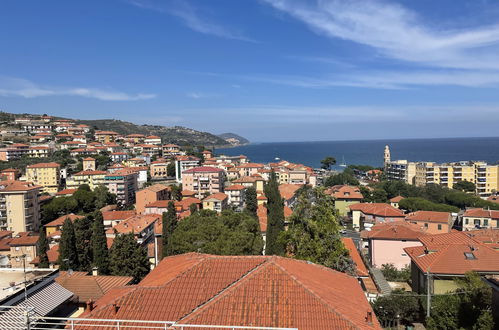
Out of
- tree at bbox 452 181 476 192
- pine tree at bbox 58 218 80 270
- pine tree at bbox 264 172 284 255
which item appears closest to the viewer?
pine tree at bbox 264 172 284 255

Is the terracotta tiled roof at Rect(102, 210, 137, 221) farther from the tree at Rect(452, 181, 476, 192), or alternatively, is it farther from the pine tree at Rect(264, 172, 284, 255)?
the tree at Rect(452, 181, 476, 192)

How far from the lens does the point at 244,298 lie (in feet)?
29.8

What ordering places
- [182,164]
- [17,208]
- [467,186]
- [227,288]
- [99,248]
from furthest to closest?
[182,164]
[467,186]
[17,208]
[99,248]
[227,288]

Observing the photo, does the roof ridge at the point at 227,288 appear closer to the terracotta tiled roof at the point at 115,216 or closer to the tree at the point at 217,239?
the tree at the point at 217,239

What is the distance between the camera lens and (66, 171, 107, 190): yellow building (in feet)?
214

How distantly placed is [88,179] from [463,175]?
6893 cm

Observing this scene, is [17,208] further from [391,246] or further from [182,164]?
[391,246]

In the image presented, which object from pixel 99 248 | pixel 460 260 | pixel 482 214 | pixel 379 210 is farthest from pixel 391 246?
pixel 99 248

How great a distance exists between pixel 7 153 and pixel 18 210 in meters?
43.4

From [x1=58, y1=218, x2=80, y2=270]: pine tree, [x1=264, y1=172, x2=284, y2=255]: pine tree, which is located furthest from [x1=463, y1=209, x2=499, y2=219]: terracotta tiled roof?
[x1=58, y1=218, x2=80, y2=270]: pine tree

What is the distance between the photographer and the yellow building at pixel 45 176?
2586 inches

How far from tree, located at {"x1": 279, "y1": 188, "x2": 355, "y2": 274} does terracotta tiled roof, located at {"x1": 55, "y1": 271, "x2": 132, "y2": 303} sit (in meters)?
7.69

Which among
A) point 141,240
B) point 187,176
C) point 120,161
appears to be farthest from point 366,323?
point 120,161

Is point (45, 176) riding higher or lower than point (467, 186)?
higher
